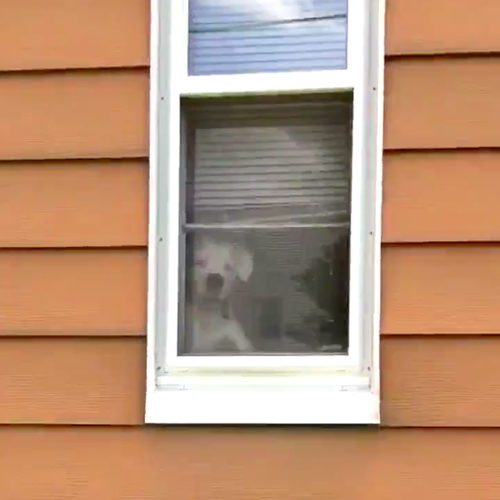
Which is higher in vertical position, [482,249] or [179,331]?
[482,249]

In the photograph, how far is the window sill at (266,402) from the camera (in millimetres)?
1906

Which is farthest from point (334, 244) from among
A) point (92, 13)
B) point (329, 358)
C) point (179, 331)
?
point (92, 13)

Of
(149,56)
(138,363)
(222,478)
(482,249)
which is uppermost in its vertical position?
(149,56)

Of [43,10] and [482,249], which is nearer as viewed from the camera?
[482,249]

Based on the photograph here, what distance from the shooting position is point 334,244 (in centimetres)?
199

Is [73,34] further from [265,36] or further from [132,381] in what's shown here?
[132,381]

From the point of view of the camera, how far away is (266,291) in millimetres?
2006

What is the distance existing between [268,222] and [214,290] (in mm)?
196

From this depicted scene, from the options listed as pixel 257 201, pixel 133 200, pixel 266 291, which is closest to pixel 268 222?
pixel 257 201

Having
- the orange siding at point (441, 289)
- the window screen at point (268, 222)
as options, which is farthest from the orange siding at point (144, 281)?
the window screen at point (268, 222)

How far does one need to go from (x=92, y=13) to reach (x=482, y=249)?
997 millimetres

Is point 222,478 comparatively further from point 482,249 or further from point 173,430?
point 482,249

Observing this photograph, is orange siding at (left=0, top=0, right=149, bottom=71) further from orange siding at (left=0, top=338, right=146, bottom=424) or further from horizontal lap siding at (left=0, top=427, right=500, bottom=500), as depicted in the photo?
horizontal lap siding at (left=0, top=427, right=500, bottom=500)

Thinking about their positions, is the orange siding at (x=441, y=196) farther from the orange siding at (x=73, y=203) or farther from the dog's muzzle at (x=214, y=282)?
the orange siding at (x=73, y=203)
